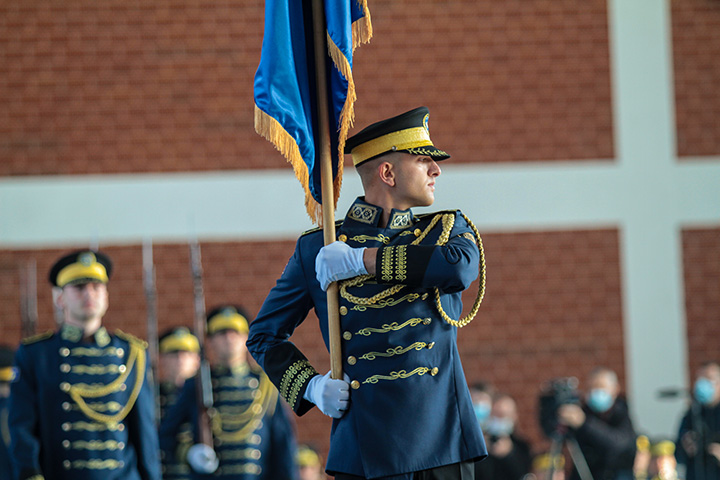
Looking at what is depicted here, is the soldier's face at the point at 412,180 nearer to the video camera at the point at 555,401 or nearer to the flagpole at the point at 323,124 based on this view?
the flagpole at the point at 323,124

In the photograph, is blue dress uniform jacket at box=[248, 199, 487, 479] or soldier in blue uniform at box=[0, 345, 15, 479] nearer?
blue dress uniform jacket at box=[248, 199, 487, 479]

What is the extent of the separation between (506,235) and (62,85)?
15.0ft

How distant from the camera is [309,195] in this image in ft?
11.9

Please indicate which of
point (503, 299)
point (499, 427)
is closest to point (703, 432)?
point (499, 427)

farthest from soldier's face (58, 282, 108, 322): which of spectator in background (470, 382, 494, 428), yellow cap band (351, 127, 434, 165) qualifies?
spectator in background (470, 382, 494, 428)

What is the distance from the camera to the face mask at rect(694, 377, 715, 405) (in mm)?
8625

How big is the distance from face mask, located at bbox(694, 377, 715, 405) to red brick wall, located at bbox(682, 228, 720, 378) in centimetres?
188

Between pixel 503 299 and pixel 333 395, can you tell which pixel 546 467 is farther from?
pixel 333 395

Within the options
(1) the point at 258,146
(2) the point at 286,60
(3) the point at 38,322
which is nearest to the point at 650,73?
(1) the point at 258,146

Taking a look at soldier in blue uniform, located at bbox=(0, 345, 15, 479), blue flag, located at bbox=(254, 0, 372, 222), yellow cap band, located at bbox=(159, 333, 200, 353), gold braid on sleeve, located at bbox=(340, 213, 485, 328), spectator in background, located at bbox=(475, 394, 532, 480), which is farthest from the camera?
yellow cap band, located at bbox=(159, 333, 200, 353)

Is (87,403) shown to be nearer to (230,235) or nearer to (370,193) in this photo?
(370,193)

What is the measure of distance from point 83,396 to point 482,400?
417 cm

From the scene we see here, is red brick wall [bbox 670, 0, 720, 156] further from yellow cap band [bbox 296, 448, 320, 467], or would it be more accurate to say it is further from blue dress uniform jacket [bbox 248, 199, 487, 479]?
blue dress uniform jacket [bbox 248, 199, 487, 479]

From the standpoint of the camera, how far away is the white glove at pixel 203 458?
7.02 meters
